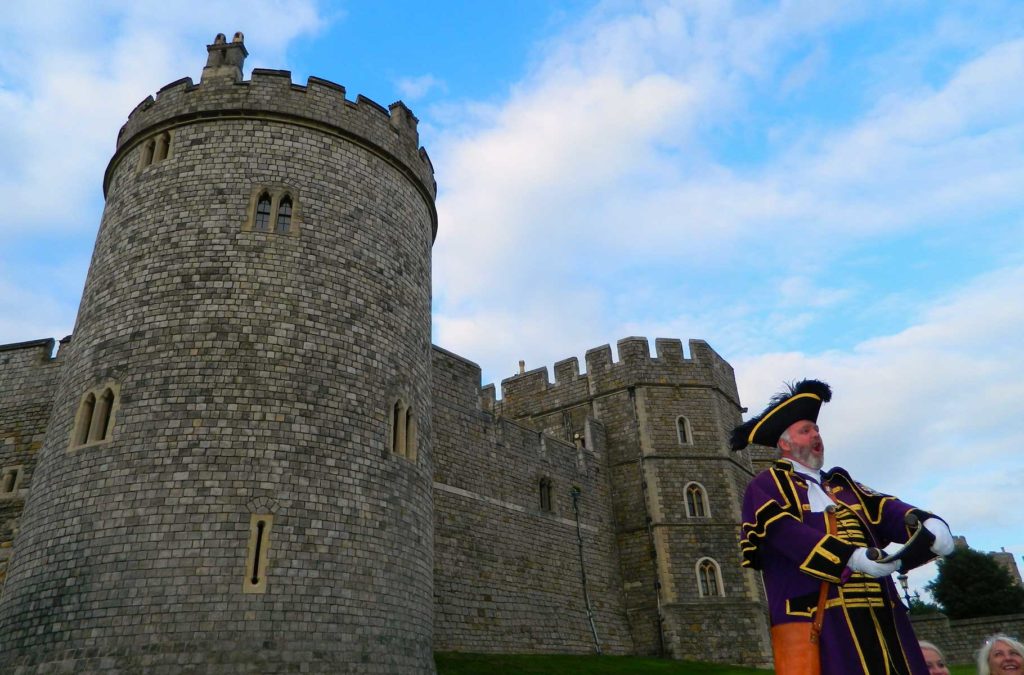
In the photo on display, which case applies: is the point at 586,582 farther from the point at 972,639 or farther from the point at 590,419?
the point at 972,639

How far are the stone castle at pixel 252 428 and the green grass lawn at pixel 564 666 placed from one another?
75 cm

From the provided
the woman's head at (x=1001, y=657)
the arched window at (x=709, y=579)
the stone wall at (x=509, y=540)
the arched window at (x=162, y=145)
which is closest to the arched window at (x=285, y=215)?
the arched window at (x=162, y=145)

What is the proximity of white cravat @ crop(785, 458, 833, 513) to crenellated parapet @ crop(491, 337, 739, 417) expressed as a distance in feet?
62.3

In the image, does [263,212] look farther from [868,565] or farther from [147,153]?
[868,565]

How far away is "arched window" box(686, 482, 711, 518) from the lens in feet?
74.0

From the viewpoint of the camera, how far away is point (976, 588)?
33125 mm

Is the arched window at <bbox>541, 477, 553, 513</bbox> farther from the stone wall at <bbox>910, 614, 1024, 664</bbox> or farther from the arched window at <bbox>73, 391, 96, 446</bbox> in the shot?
the stone wall at <bbox>910, 614, 1024, 664</bbox>

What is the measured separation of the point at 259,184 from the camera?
12.8m

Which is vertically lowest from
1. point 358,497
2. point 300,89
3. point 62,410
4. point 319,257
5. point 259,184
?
point 358,497

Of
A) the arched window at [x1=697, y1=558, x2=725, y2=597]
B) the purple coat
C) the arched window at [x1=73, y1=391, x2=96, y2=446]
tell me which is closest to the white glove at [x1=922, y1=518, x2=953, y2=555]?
the purple coat

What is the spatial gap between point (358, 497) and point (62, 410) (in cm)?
493

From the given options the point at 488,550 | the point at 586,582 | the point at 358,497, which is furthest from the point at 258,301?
the point at 586,582

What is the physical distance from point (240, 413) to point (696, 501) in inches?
618

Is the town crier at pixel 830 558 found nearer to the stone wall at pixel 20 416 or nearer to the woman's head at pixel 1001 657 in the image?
the woman's head at pixel 1001 657
